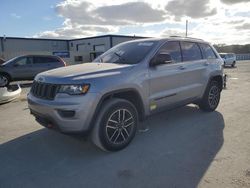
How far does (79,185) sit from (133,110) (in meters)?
1.61

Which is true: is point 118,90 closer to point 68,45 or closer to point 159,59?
point 159,59

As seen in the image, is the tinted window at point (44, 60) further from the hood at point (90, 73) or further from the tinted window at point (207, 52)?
the hood at point (90, 73)

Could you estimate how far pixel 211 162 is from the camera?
384 cm

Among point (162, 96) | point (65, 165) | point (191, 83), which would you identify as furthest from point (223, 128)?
point (65, 165)

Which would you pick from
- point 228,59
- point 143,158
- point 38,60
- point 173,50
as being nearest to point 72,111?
point 143,158

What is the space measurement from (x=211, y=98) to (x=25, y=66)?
1067 centimetres

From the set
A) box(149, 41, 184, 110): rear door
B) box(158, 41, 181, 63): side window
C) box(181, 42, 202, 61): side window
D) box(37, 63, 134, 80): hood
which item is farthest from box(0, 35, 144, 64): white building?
box(37, 63, 134, 80): hood

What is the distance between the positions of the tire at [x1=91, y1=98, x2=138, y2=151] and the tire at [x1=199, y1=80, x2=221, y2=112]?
2544 mm

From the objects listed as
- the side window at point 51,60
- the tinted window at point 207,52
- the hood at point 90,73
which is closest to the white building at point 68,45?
the side window at point 51,60

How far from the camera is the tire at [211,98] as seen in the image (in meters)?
6.39

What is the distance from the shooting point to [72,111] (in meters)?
3.79

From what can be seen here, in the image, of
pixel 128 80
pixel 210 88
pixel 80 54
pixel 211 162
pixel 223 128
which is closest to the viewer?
pixel 211 162

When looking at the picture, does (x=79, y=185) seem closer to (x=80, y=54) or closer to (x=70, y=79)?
(x=70, y=79)

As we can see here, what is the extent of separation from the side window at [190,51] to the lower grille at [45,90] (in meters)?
2.91
